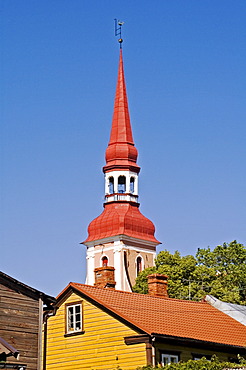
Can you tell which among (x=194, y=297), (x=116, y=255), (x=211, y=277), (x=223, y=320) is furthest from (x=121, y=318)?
(x=116, y=255)

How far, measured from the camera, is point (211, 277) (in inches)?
2923

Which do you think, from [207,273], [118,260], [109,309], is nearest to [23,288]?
[109,309]

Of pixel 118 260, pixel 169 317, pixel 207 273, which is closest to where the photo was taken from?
pixel 169 317

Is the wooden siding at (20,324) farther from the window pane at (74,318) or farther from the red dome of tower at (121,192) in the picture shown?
the red dome of tower at (121,192)

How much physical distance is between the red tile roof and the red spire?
67.7 m

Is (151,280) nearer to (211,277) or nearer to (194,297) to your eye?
(194,297)

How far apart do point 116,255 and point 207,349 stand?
218ft

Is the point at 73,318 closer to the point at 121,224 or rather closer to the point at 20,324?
the point at 20,324

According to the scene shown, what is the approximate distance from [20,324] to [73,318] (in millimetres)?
4833

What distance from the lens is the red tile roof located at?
117 ft

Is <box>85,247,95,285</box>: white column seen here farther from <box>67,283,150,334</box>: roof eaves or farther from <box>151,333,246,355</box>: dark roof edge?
<box>151,333,246,355</box>: dark roof edge

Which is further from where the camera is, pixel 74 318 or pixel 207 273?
pixel 207 273

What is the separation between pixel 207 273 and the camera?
74250 millimetres

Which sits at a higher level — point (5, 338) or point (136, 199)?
point (136, 199)
